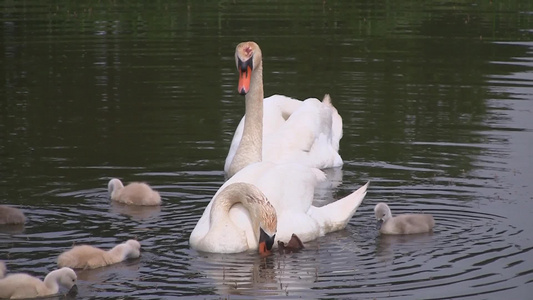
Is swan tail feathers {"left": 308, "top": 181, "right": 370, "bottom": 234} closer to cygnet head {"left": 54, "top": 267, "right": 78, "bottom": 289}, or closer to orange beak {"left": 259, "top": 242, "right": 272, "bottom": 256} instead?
orange beak {"left": 259, "top": 242, "right": 272, "bottom": 256}

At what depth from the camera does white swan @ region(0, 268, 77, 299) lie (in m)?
8.47

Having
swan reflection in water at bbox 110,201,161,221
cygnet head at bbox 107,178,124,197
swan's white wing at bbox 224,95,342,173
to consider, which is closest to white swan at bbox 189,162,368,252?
swan reflection in water at bbox 110,201,161,221

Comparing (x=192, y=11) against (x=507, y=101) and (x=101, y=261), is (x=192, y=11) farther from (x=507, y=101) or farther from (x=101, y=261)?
(x=101, y=261)

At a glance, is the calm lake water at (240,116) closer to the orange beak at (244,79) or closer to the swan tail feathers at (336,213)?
the swan tail feathers at (336,213)

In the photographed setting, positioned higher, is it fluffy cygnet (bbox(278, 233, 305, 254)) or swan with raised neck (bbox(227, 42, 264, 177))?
swan with raised neck (bbox(227, 42, 264, 177))

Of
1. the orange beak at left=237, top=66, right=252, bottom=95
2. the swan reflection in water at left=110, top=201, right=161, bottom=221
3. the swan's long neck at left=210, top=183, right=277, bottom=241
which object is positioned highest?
the orange beak at left=237, top=66, right=252, bottom=95

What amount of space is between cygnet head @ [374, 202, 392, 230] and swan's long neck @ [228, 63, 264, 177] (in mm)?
2149

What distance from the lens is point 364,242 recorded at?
1027 cm

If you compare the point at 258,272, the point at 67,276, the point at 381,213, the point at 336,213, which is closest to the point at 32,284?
the point at 67,276

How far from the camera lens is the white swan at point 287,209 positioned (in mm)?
9977

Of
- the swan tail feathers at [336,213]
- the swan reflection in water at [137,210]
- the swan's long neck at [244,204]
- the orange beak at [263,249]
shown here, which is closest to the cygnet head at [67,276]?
the swan's long neck at [244,204]

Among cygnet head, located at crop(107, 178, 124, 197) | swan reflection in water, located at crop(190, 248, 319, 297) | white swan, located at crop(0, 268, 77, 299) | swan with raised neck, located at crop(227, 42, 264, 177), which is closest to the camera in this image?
white swan, located at crop(0, 268, 77, 299)

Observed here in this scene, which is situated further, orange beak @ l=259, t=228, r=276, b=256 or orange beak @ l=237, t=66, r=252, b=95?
orange beak @ l=237, t=66, r=252, b=95

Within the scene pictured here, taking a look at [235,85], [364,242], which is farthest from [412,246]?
[235,85]
